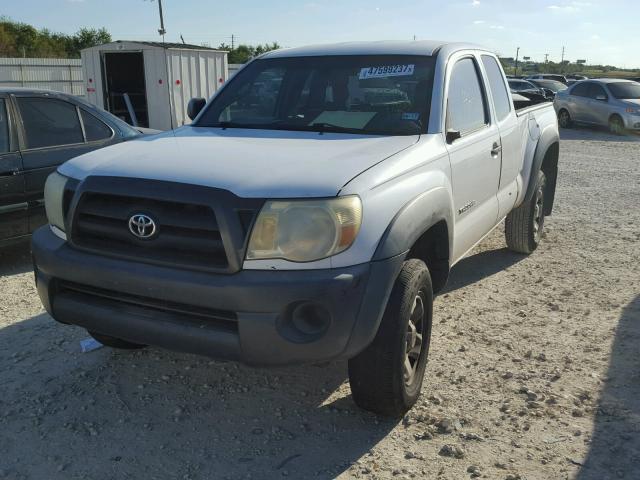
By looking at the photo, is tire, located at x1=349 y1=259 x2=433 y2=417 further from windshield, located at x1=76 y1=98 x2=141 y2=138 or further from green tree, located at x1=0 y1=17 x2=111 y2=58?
green tree, located at x1=0 y1=17 x2=111 y2=58

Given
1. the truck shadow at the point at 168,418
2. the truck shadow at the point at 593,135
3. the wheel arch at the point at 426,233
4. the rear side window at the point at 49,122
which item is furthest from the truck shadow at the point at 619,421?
the truck shadow at the point at 593,135

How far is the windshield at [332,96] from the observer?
377cm

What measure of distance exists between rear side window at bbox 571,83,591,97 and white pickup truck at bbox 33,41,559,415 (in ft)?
55.9

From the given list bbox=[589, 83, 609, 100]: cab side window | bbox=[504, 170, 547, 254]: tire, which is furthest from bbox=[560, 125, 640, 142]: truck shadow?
bbox=[504, 170, 547, 254]: tire

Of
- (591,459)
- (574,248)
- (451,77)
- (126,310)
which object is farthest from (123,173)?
(574,248)

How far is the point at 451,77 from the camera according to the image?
13.2ft

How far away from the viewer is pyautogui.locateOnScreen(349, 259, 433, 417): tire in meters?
2.91

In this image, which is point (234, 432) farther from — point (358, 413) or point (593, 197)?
point (593, 197)

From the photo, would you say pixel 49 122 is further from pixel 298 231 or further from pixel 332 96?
pixel 298 231

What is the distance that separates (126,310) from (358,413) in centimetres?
130

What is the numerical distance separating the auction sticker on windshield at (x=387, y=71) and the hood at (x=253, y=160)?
0.61m

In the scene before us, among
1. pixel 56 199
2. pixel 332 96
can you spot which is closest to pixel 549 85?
pixel 332 96

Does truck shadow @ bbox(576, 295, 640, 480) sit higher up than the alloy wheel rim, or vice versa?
the alloy wheel rim

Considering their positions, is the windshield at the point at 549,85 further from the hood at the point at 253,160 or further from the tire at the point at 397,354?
the tire at the point at 397,354
